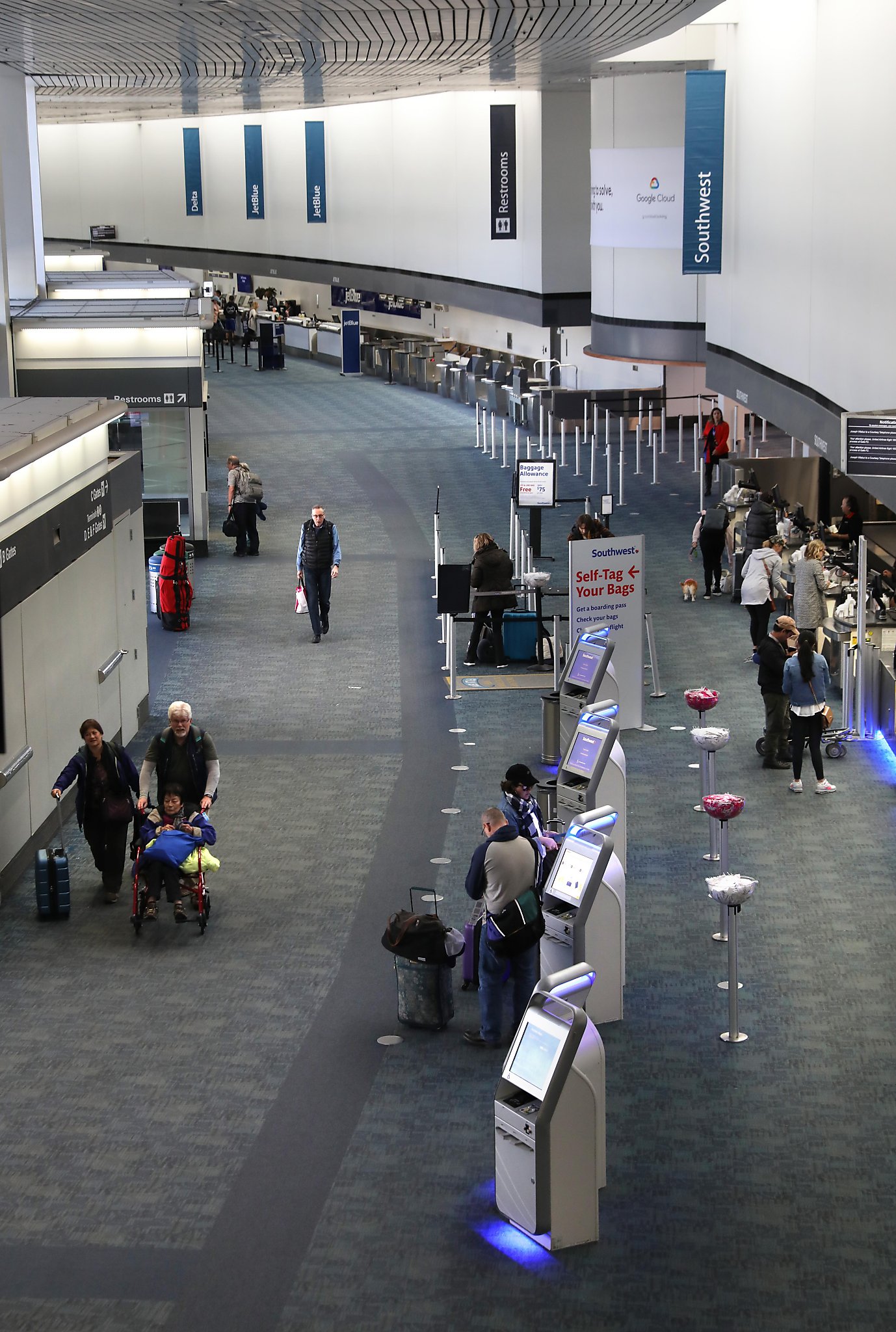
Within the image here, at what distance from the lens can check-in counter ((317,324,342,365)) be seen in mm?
43938

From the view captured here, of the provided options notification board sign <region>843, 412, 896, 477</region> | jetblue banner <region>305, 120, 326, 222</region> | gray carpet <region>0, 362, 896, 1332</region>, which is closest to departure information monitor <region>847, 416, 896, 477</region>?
notification board sign <region>843, 412, 896, 477</region>

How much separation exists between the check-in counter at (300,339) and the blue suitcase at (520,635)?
104ft

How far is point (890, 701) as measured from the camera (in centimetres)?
1254

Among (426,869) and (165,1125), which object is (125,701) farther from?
(165,1125)

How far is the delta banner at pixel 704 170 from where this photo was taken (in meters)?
20.9

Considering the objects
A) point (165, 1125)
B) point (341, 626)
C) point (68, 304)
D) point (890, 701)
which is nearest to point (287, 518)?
point (68, 304)

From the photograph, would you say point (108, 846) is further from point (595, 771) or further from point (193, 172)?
point (193, 172)

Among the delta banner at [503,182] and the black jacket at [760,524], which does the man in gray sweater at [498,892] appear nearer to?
the black jacket at [760,524]

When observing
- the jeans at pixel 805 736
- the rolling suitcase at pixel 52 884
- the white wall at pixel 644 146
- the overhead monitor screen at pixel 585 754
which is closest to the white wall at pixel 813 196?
the jeans at pixel 805 736

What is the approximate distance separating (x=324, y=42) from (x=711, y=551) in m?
9.16

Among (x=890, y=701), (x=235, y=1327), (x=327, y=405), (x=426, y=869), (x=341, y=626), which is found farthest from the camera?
(x=327, y=405)

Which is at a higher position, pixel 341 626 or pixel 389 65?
pixel 389 65

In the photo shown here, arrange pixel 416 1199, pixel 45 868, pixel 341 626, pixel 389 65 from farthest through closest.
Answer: pixel 389 65
pixel 341 626
pixel 45 868
pixel 416 1199

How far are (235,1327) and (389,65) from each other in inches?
877
